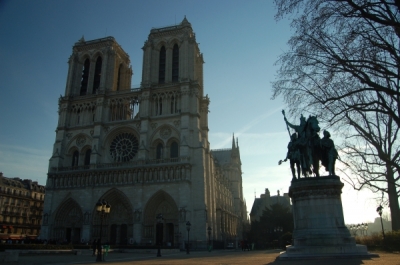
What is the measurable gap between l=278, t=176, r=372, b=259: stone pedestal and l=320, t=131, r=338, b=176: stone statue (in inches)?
41.0

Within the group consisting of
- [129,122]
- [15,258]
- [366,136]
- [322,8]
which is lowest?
[15,258]

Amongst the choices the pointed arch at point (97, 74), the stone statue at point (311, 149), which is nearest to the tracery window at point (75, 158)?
the pointed arch at point (97, 74)

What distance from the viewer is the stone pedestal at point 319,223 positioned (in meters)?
13.1

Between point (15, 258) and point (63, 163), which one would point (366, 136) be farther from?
point (63, 163)

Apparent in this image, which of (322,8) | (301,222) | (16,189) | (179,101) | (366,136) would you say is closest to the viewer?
(322,8)

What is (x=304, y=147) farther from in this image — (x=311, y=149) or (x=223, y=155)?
(x=223, y=155)

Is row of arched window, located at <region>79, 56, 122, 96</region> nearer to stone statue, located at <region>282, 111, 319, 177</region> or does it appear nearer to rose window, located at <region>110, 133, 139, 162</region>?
rose window, located at <region>110, 133, 139, 162</region>

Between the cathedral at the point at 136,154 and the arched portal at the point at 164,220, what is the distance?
11 cm

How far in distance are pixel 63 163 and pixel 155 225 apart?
16177 mm

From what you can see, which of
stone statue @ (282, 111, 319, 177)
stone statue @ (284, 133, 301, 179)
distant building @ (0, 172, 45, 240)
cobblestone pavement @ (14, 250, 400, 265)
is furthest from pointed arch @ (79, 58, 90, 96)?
stone statue @ (282, 111, 319, 177)

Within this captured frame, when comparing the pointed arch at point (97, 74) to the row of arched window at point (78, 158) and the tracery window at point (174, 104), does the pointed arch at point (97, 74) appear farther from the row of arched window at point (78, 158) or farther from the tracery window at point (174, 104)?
the tracery window at point (174, 104)

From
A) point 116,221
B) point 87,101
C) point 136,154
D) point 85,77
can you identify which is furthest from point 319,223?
point 85,77

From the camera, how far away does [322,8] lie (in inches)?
408

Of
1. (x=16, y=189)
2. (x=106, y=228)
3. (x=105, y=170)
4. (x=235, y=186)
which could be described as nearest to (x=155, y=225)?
(x=106, y=228)
